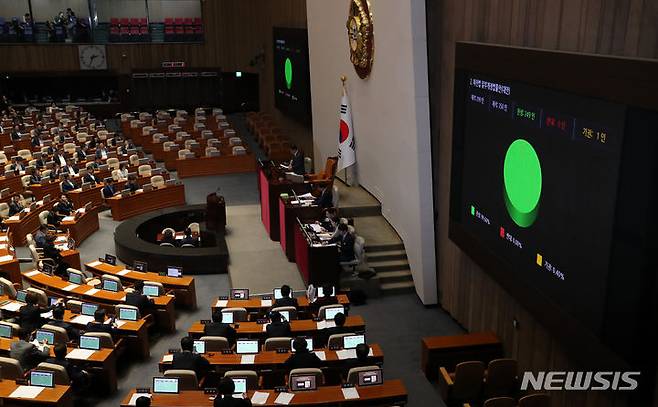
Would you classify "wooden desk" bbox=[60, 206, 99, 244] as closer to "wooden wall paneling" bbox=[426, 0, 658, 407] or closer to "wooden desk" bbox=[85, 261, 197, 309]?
"wooden desk" bbox=[85, 261, 197, 309]

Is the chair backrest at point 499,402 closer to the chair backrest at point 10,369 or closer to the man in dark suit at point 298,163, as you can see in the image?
the chair backrest at point 10,369

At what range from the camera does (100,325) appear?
33.8ft

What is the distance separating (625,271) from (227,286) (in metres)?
9.12

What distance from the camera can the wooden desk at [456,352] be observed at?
9.85 m

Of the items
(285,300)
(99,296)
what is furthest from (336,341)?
(99,296)

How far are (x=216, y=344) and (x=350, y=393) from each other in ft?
7.56

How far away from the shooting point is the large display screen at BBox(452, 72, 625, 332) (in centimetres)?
665

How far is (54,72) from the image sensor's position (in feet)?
103

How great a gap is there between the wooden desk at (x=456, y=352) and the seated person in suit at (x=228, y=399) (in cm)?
323

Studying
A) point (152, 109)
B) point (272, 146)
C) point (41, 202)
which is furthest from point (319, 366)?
point (152, 109)

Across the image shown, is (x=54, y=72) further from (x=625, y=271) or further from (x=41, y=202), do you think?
(x=625, y=271)

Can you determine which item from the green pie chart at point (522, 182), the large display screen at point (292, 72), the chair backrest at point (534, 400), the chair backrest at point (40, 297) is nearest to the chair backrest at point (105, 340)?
the chair backrest at point (40, 297)

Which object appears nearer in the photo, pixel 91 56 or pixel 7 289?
pixel 7 289

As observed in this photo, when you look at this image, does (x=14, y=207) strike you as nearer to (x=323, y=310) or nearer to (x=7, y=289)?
(x=7, y=289)
